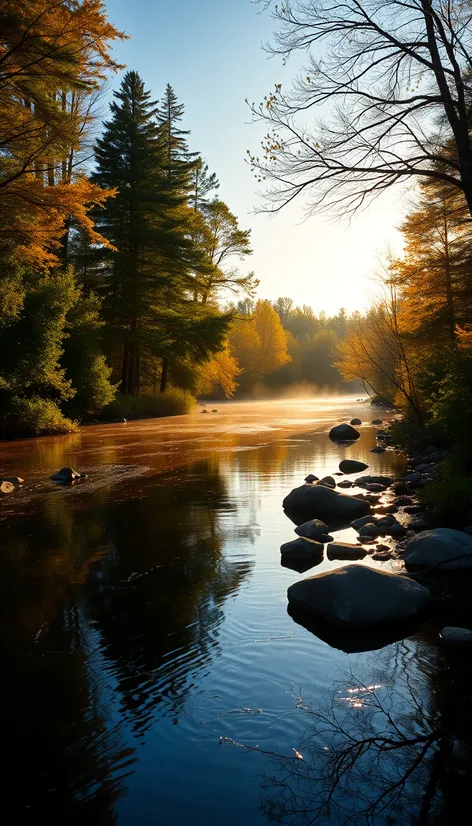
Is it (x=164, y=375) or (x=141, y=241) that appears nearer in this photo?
(x=141, y=241)

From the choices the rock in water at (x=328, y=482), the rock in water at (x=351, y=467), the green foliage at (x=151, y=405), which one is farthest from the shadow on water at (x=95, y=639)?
the green foliage at (x=151, y=405)

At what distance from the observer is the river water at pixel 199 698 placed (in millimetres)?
2979

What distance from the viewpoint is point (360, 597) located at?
199 inches

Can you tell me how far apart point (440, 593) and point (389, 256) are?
15.8m

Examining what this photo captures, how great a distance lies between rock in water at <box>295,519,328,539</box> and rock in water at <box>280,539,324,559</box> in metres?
0.57

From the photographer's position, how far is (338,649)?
15.1ft

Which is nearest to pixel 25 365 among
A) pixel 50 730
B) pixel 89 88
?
pixel 89 88

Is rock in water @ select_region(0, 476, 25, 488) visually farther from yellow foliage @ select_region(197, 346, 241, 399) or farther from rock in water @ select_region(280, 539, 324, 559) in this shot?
yellow foliage @ select_region(197, 346, 241, 399)

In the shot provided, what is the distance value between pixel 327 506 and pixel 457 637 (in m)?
4.60

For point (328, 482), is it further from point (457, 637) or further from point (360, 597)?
point (457, 637)

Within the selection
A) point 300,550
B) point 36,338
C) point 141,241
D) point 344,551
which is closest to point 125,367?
point 141,241

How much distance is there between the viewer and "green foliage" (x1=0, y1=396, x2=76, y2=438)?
19766 millimetres

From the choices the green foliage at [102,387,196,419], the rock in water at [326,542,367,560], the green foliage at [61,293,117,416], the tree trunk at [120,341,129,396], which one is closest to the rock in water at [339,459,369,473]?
the rock in water at [326,542,367,560]

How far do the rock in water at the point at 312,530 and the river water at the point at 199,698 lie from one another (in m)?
0.29
